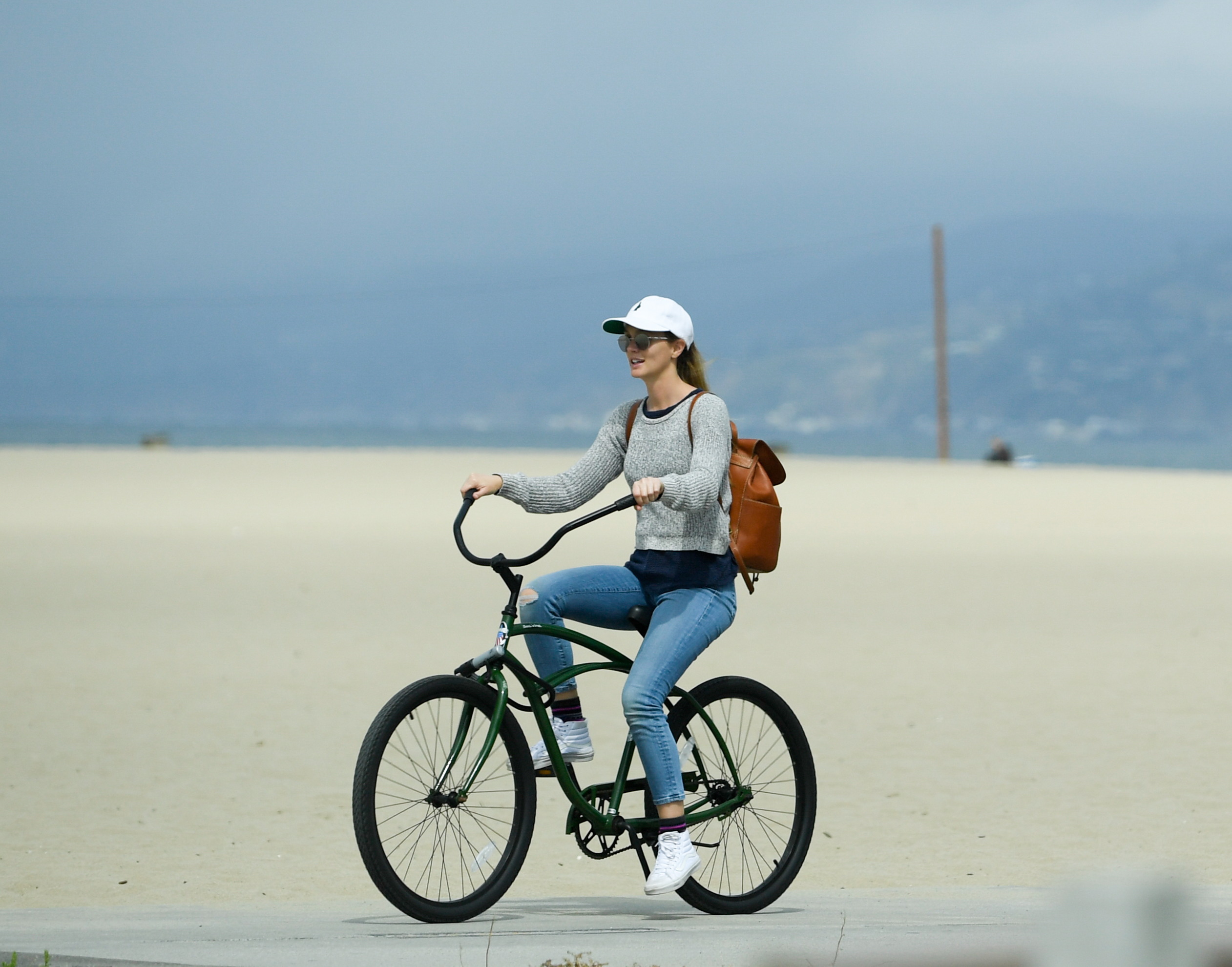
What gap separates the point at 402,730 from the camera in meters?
10.3

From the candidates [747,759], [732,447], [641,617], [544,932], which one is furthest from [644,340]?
[544,932]

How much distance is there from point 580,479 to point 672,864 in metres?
1.07

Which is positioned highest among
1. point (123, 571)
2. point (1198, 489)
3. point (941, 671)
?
point (1198, 489)

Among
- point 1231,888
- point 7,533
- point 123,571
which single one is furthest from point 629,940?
point 7,533

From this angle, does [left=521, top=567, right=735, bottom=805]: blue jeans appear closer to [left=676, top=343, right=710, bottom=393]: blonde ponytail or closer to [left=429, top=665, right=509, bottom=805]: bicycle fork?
[left=429, top=665, right=509, bottom=805]: bicycle fork

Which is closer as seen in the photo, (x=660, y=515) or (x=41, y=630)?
(x=660, y=515)

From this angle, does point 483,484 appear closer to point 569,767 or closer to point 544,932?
point 569,767

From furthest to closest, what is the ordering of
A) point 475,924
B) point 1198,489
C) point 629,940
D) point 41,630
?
point 1198,489 → point 41,630 → point 475,924 → point 629,940

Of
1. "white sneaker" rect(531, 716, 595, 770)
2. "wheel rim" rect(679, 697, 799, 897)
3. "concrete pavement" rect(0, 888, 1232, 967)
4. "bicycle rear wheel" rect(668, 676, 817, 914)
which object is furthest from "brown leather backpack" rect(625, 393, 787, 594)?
"concrete pavement" rect(0, 888, 1232, 967)

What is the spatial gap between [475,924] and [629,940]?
61 centimetres

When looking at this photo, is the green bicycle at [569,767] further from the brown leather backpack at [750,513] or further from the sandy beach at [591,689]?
the sandy beach at [591,689]

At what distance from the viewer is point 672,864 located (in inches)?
178

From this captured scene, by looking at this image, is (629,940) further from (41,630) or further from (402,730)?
(41,630)

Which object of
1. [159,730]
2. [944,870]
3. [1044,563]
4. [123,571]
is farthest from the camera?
[1044,563]
